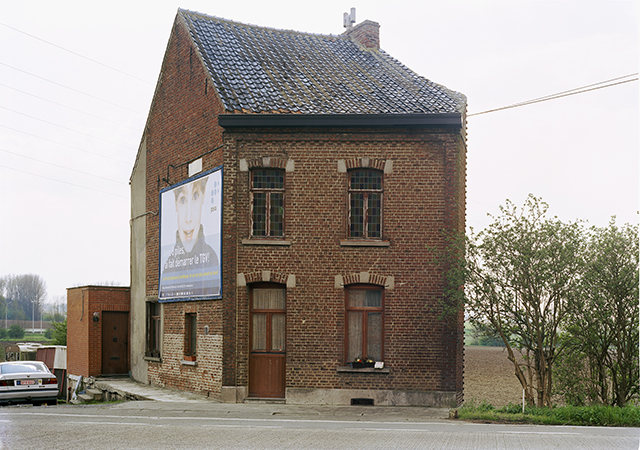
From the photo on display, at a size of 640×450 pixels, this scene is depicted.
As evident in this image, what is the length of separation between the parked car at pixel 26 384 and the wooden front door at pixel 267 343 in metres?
7.48

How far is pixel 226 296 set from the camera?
62.0 feet

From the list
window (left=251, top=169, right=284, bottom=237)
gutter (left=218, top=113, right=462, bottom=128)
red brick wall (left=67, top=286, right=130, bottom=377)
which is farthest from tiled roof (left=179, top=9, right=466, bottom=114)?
red brick wall (left=67, top=286, right=130, bottom=377)

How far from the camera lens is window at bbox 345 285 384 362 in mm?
18672

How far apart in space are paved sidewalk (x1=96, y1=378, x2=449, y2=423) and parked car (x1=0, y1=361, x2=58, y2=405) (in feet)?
12.2

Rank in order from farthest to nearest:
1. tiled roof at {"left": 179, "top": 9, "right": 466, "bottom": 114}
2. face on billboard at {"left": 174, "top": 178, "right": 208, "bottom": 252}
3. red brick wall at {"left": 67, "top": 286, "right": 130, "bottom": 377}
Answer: red brick wall at {"left": 67, "top": 286, "right": 130, "bottom": 377}, face on billboard at {"left": 174, "top": 178, "right": 208, "bottom": 252}, tiled roof at {"left": 179, "top": 9, "right": 466, "bottom": 114}

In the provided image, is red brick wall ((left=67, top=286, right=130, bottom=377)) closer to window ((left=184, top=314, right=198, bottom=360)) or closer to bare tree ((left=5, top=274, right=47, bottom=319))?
window ((left=184, top=314, right=198, bottom=360))

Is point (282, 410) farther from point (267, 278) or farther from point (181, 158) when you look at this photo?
point (181, 158)

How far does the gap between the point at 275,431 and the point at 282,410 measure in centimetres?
450

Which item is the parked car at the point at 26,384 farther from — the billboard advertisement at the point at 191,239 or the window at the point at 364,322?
the window at the point at 364,322

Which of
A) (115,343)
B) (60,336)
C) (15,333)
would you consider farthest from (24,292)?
(115,343)

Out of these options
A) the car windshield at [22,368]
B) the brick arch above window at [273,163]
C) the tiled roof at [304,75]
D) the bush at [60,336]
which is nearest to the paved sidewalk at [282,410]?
the car windshield at [22,368]

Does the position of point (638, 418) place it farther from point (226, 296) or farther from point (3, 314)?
point (3, 314)

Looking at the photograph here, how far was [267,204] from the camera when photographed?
19141 mm

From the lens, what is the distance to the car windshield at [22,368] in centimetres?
2161
